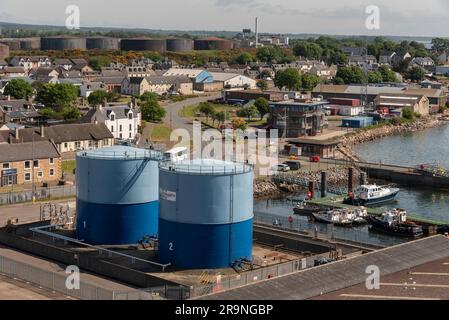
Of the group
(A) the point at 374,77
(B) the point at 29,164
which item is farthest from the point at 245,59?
(B) the point at 29,164

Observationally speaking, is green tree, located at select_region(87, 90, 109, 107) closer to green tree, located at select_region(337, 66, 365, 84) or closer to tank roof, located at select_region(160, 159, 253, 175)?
green tree, located at select_region(337, 66, 365, 84)

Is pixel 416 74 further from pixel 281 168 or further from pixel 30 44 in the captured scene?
pixel 30 44

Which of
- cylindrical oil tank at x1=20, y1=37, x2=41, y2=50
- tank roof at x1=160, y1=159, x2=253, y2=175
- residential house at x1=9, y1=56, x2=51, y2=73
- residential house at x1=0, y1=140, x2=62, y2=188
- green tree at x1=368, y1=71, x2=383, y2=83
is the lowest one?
residential house at x1=0, y1=140, x2=62, y2=188

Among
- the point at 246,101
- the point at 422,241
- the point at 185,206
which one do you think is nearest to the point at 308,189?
the point at 422,241

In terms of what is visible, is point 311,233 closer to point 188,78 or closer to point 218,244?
point 218,244

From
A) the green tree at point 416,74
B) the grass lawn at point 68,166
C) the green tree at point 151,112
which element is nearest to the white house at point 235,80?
the green tree at point 416,74

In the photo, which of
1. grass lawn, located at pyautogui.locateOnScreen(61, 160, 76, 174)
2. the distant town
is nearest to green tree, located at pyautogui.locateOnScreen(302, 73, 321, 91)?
the distant town
